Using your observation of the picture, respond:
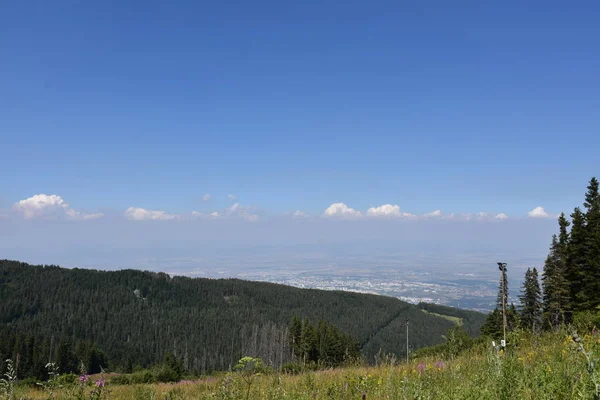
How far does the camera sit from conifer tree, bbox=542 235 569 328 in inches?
1403

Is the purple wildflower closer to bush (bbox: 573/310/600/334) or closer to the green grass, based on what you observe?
the green grass

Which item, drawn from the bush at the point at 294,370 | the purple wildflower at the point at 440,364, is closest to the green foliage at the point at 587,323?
the purple wildflower at the point at 440,364

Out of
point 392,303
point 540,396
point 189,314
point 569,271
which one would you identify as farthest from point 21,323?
point 540,396

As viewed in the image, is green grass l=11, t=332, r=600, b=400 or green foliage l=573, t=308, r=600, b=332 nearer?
green grass l=11, t=332, r=600, b=400

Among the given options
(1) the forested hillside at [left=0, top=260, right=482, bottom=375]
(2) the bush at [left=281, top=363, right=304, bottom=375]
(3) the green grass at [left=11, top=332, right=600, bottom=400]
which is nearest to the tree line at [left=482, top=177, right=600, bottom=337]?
(2) the bush at [left=281, top=363, right=304, bottom=375]

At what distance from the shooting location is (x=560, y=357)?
19.7 ft

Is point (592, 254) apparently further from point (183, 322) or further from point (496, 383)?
point (183, 322)

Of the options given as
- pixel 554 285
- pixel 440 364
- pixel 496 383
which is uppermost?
pixel 496 383

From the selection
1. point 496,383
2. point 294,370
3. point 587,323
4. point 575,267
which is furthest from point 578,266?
point 496,383

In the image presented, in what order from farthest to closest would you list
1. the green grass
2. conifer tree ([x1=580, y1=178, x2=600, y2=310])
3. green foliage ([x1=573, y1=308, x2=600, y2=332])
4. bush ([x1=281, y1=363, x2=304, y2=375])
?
conifer tree ([x1=580, y1=178, x2=600, y2=310]) → bush ([x1=281, y1=363, x2=304, y2=375]) → green foliage ([x1=573, y1=308, x2=600, y2=332]) → the green grass

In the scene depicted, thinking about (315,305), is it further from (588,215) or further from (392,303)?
(588,215)

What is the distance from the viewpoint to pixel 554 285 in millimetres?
36906

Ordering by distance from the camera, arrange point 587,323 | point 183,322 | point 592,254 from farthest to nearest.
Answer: point 183,322
point 592,254
point 587,323

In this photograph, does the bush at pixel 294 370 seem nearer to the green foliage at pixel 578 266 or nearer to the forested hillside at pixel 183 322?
the green foliage at pixel 578 266
